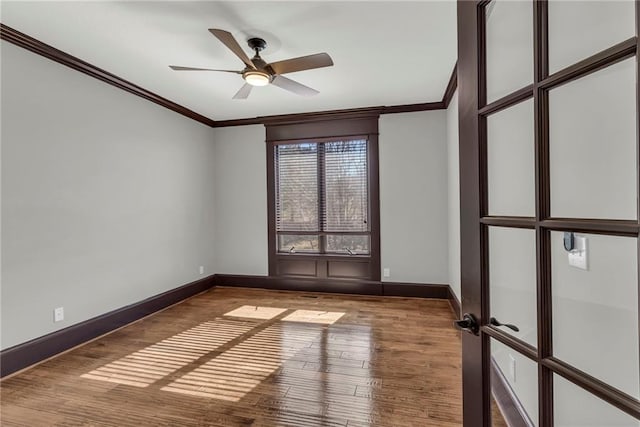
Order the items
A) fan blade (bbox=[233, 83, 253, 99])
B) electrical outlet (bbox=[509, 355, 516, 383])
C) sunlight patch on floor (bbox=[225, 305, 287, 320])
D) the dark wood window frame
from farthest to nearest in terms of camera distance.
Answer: the dark wood window frame
sunlight patch on floor (bbox=[225, 305, 287, 320])
fan blade (bbox=[233, 83, 253, 99])
electrical outlet (bbox=[509, 355, 516, 383])

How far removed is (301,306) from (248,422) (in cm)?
222

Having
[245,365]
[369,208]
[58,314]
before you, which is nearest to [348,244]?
[369,208]

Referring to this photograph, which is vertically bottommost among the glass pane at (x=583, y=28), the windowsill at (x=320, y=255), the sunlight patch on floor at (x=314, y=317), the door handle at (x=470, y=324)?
the sunlight patch on floor at (x=314, y=317)

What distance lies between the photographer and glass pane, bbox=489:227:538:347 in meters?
0.84

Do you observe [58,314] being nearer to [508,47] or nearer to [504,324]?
[504,324]

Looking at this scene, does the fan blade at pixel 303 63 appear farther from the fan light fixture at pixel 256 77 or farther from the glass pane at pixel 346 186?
the glass pane at pixel 346 186

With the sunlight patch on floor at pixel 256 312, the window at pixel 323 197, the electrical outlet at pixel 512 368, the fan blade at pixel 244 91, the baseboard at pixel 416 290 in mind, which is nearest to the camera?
the electrical outlet at pixel 512 368

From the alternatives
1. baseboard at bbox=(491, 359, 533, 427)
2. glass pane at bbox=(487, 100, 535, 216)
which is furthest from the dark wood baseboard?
glass pane at bbox=(487, 100, 535, 216)

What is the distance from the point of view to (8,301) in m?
2.44

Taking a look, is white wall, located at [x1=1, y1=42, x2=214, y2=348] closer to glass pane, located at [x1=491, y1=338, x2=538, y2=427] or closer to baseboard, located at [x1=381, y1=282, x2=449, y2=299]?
baseboard, located at [x1=381, y1=282, x2=449, y2=299]

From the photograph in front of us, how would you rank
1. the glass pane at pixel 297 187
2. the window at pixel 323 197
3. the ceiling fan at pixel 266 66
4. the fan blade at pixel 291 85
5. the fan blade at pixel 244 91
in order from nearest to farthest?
the ceiling fan at pixel 266 66 < the fan blade at pixel 291 85 < the fan blade at pixel 244 91 < the window at pixel 323 197 < the glass pane at pixel 297 187

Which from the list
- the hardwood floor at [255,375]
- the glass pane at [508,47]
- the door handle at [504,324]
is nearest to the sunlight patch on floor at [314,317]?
the hardwood floor at [255,375]

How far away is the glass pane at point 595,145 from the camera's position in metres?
0.64

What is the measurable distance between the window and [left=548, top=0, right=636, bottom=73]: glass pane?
375cm
